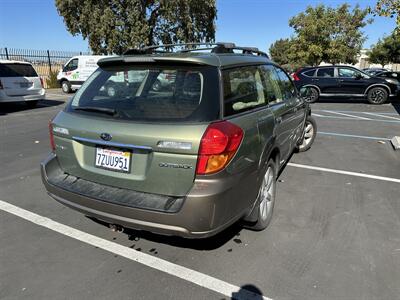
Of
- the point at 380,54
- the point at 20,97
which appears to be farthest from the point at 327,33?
the point at 20,97

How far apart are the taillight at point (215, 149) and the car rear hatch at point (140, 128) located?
0.05 meters

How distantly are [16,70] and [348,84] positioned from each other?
1333cm

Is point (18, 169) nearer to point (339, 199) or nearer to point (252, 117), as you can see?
point (252, 117)

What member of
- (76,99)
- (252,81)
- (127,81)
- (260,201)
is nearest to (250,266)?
(260,201)

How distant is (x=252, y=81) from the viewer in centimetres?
345

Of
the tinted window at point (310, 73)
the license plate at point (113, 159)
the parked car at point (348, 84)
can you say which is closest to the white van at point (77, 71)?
the tinted window at point (310, 73)

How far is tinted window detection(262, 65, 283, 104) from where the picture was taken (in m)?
3.78

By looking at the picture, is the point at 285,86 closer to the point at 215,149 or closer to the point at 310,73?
the point at 215,149

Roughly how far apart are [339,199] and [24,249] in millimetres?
3558

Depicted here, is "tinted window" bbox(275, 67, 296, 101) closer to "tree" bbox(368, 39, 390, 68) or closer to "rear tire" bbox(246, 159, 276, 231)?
"rear tire" bbox(246, 159, 276, 231)

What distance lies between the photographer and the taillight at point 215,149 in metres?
2.47

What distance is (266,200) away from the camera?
11.7 feet

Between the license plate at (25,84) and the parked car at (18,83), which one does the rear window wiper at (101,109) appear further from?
the license plate at (25,84)

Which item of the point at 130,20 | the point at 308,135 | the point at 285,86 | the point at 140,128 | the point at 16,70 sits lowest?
the point at 308,135
